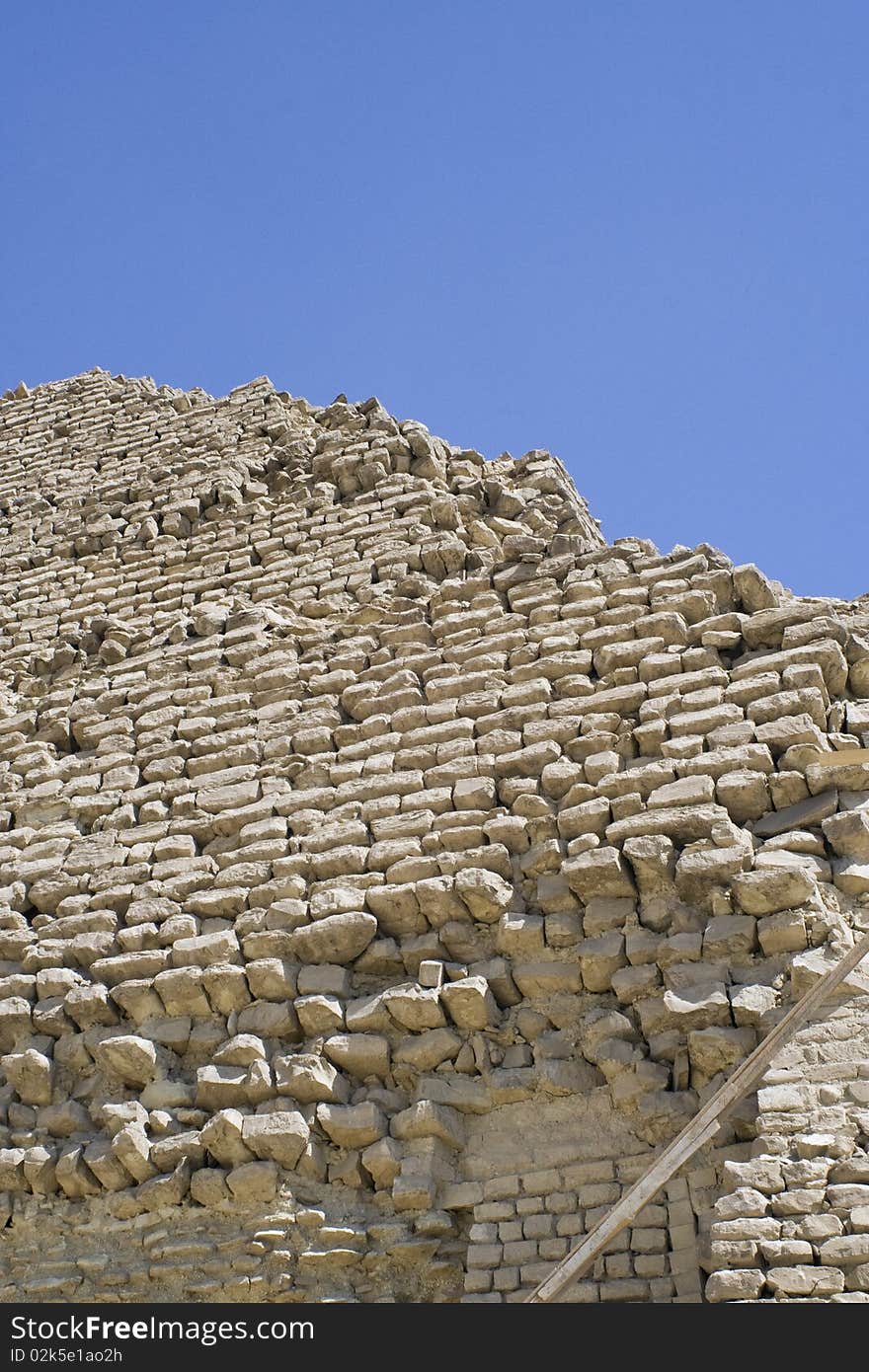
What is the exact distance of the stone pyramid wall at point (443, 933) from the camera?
4.89 metres

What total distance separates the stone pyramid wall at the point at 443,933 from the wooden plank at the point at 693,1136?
80 millimetres

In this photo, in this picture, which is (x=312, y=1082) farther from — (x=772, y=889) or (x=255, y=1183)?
(x=772, y=889)

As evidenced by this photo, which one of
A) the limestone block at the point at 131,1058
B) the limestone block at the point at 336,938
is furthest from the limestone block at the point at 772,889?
the limestone block at the point at 131,1058

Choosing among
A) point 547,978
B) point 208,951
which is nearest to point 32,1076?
point 208,951

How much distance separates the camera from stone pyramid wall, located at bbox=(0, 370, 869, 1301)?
489cm

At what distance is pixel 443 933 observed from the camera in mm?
5570

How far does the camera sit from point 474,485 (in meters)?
7.90

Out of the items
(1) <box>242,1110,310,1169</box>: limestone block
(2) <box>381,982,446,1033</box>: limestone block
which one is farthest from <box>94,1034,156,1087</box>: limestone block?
(2) <box>381,982,446,1033</box>: limestone block

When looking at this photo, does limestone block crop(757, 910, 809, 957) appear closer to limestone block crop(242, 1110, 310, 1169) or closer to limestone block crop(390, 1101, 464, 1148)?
limestone block crop(390, 1101, 464, 1148)

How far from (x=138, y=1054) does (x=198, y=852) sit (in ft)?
3.21

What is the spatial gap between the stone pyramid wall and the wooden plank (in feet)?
0.26

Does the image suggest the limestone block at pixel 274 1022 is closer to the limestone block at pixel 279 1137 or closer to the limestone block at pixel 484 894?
the limestone block at pixel 279 1137
